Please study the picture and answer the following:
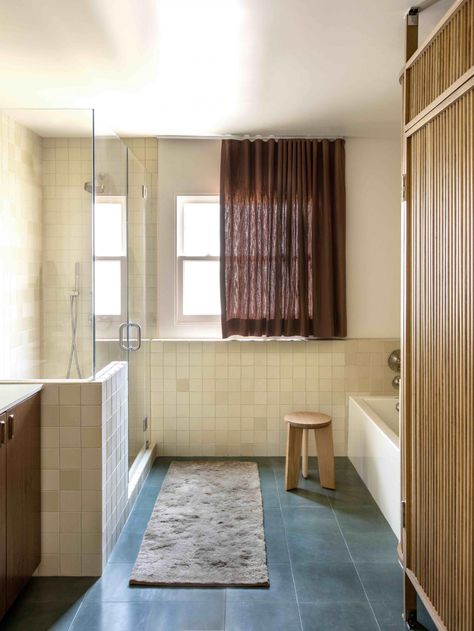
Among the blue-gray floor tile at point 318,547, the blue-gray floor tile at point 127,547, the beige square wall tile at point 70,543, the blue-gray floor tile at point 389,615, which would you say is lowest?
the blue-gray floor tile at point 389,615

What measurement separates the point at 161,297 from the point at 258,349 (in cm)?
86

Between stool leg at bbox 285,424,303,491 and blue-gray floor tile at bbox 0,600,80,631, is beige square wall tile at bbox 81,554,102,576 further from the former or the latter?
stool leg at bbox 285,424,303,491

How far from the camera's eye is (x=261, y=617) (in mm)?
2064

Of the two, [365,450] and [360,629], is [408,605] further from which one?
[365,450]

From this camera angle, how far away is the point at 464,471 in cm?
160

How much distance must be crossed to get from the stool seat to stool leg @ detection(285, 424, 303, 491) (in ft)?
0.15

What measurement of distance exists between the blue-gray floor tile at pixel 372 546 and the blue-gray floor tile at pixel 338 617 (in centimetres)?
40

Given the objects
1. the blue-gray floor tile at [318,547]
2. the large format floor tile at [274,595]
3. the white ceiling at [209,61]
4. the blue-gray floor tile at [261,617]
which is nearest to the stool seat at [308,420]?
the large format floor tile at [274,595]

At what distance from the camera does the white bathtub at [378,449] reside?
2832 millimetres

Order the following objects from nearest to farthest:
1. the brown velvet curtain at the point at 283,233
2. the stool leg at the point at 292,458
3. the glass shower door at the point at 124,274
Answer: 1. the glass shower door at the point at 124,274
2. the stool leg at the point at 292,458
3. the brown velvet curtain at the point at 283,233

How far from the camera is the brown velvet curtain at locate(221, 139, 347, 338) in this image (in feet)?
12.6

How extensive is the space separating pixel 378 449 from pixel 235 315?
1.42m

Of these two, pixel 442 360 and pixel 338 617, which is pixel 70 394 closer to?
pixel 338 617

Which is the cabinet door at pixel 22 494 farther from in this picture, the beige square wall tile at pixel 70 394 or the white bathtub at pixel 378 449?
the white bathtub at pixel 378 449
